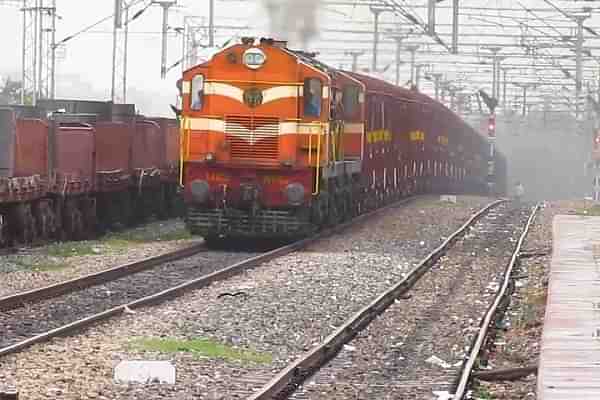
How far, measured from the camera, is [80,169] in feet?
84.2

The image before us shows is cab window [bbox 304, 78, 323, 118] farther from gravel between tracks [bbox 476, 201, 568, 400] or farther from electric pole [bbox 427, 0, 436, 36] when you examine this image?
electric pole [bbox 427, 0, 436, 36]

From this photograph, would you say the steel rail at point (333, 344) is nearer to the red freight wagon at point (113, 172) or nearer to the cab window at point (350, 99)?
the cab window at point (350, 99)

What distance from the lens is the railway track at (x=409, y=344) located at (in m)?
10.7

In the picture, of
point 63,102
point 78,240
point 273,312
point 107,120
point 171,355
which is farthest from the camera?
point 63,102

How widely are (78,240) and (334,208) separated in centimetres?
472

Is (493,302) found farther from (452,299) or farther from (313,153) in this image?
(313,153)

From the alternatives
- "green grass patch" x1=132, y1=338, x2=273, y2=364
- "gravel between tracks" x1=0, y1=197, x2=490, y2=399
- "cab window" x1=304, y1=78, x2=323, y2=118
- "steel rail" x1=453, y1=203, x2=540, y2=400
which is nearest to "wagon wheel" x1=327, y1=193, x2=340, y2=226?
"gravel between tracks" x1=0, y1=197, x2=490, y2=399

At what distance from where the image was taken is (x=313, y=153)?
22.8m

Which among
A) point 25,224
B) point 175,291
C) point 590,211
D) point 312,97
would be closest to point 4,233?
point 25,224

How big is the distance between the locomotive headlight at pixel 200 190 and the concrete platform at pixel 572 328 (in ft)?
18.3

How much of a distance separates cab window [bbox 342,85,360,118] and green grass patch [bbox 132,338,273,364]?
13.2m

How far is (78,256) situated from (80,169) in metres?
4.62

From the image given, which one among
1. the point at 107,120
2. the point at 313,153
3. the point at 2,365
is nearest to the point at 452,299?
the point at 313,153

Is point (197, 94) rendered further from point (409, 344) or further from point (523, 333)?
point (409, 344)
